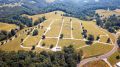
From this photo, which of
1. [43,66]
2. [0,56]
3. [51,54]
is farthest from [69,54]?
[0,56]

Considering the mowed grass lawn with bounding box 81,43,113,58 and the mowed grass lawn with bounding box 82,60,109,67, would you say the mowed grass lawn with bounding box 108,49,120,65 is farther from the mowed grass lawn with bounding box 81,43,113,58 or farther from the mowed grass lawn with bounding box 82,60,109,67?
the mowed grass lawn with bounding box 81,43,113,58

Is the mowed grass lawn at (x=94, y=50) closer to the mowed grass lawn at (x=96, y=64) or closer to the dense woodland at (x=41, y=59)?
the dense woodland at (x=41, y=59)

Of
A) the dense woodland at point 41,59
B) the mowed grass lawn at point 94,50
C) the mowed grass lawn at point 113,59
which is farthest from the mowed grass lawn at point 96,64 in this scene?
the mowed grass lawn at point 94,50

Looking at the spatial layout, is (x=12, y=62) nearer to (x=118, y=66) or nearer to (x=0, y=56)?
(x=0, y=56)

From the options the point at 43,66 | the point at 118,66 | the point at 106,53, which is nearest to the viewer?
the point at 43,66

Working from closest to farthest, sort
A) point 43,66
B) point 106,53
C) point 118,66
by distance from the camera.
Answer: point 43,66 < point 118,66 < point 106,53

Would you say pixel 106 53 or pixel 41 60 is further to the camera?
pixel 106 53

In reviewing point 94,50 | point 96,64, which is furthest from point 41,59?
point 94,50

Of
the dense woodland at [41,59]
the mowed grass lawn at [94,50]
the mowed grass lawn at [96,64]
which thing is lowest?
the mowed grass lawn at [96,64]
